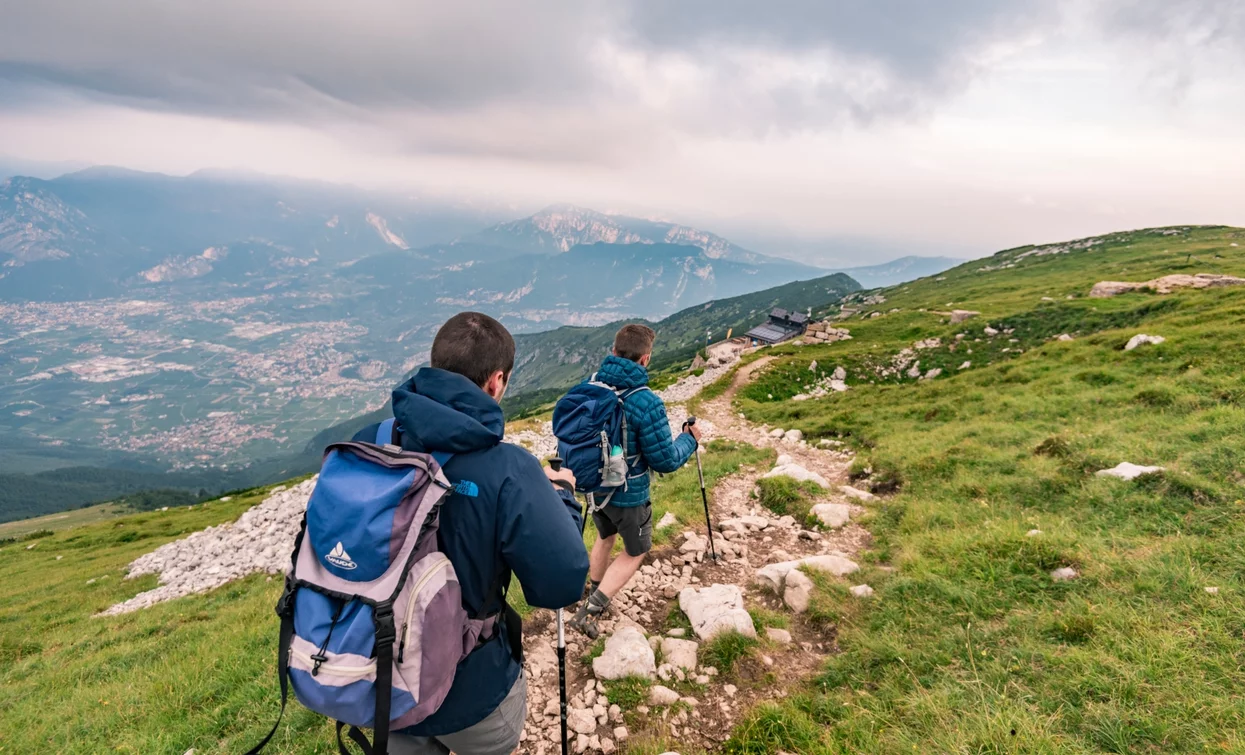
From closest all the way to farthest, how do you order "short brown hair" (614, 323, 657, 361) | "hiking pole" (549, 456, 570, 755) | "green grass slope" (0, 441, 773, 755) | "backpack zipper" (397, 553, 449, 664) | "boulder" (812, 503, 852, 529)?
"backpack zipper" (397, 553, 449, 664) < "hiking pole" (549, 456, 570, 755) < "green grass slope" (0, 441, 773, 755) < "short brown hair" (614, 323, 657, 361) < "boulder" (812, 503, 852, 529)

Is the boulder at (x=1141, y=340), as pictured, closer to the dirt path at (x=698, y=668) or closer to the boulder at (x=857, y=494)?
the boulder at (x=857, y=494)

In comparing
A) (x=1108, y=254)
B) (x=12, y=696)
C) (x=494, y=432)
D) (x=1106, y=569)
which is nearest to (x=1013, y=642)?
(x=1106, y=569)

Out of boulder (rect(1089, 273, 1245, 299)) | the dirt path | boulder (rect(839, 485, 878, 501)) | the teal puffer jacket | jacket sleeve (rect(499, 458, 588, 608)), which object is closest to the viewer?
jacket sleeve (rect(499, 458, 588, 608))

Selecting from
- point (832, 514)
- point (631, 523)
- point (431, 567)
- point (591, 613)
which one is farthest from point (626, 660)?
point (832, 514)

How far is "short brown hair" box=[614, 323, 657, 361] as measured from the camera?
6227 millimetres

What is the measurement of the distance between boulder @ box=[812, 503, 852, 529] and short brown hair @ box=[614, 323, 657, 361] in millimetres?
5863

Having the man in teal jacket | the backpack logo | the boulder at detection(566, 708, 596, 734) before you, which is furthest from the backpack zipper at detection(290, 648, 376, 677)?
the man in teal jacket

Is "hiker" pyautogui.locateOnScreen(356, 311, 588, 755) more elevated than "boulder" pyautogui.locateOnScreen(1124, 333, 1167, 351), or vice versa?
"boulder" pyautogui.locateOnScreen(1124, 333, 1167, 351)

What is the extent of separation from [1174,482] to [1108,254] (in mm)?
86692

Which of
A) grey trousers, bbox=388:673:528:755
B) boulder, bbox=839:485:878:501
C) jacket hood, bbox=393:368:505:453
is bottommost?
boulder, bbox=839:485:878:501

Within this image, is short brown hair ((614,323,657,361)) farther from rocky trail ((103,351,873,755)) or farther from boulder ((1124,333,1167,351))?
boulder ((1124,333,1167,351))

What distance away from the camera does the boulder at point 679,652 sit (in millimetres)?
5895

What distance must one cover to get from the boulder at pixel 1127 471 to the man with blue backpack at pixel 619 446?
7232 millimetres

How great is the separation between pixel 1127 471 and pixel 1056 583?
4.01m
